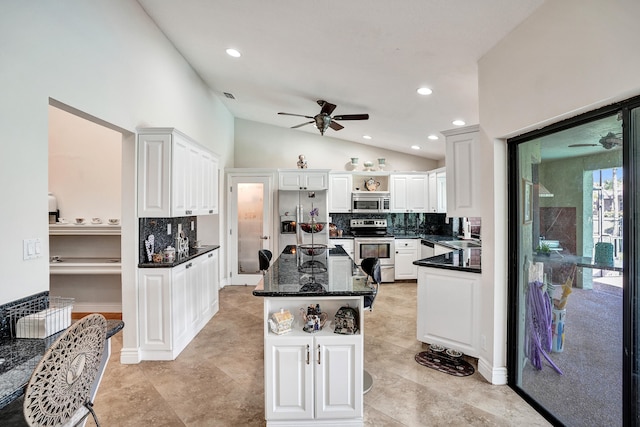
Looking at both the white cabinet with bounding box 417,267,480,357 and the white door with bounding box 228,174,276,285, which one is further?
the white door with bounding box 228,174,276,285

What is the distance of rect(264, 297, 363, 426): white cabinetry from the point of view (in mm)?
1970

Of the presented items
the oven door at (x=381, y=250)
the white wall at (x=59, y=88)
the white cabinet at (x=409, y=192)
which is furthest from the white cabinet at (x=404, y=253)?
the white wall at (x=59, y=88)

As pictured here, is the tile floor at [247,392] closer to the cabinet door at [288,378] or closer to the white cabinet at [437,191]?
the cabinet door at [288,378]

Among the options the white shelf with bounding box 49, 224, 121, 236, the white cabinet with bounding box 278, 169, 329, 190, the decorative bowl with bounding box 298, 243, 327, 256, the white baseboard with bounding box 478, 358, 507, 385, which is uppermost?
the white cabinet with bounding box 278, 169, 329, 190

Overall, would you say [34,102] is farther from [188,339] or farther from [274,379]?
[188,339]

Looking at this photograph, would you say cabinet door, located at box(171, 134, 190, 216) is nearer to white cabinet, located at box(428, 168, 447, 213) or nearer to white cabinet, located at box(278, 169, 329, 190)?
white cabinet, located at box(278, 169, 329, 190)

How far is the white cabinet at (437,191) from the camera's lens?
233 inches

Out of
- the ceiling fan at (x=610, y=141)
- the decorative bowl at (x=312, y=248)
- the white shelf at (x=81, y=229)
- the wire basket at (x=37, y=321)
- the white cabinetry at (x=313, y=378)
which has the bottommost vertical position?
the white cabinetry at (x=313, y=378)

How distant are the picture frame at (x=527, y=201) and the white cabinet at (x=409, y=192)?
3.80 meters

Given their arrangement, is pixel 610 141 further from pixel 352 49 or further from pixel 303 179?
pixel 303 179

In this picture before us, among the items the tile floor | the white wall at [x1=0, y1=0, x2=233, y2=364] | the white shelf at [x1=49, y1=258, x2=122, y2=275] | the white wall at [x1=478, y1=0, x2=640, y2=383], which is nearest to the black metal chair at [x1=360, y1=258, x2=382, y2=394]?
the tile floor

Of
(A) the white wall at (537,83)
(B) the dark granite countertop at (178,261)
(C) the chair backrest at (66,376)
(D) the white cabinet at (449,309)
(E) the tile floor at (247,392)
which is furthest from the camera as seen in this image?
Answer: (B) the dark granite countertop at (178,261)

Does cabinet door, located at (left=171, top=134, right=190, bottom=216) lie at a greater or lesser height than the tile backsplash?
greater

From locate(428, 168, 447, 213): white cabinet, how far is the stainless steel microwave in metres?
0.87
